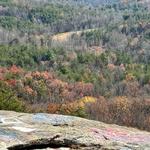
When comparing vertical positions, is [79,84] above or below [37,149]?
below

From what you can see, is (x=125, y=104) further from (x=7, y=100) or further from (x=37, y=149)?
(x=37, y=149)

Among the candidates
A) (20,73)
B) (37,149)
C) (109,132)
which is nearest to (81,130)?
(109,132)

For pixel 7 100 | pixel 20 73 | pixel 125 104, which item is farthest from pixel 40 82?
pixel 7 100

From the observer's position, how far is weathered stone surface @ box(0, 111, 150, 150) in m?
14.8

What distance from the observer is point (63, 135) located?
15375 mm

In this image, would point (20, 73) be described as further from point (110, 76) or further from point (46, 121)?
point (46, 121)

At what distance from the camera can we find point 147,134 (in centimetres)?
1705

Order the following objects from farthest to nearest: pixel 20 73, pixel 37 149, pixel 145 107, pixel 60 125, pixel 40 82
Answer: pixel 20 73 < pixel 40 82 < pixel 145 107 < pixel 60 125 < pixel 37 149

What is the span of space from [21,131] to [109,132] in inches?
Answer: 106

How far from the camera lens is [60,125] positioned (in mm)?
16781

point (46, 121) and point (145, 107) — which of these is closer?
point (46, 121)

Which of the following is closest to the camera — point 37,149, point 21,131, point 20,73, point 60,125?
point 37,149

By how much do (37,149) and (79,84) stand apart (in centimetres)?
15924

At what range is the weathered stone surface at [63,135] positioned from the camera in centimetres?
1482
